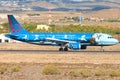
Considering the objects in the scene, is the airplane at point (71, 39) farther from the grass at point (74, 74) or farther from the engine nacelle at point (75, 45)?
the grass at point (74, 74)

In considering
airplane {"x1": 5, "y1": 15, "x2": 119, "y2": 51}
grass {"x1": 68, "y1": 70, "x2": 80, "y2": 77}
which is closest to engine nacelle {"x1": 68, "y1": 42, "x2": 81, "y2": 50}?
airplane {"x1": 5, "y1": 15, "x2": 119, "y2": 51}

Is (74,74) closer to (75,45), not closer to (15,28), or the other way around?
(75,45)

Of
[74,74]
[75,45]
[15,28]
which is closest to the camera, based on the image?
[74,74]

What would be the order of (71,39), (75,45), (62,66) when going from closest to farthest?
(62,66)
(75,45)
(71,39)

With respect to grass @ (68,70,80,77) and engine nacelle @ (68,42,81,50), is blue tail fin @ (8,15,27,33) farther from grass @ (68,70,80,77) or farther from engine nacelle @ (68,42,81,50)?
grass @ (68,70,80,77)

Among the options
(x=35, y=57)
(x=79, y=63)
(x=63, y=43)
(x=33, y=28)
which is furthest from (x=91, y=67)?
(x=33, y=28)

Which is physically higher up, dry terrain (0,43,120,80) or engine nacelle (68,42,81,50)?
dry terrain (0,43,120,80)

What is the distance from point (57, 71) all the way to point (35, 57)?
70.0 feet

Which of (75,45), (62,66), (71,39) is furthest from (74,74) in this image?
(71,39)

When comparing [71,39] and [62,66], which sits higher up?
[62,66]

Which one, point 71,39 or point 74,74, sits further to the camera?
point 71,39

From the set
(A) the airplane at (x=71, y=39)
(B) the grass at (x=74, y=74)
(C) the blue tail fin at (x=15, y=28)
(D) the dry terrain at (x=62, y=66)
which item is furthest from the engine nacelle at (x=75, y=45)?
(B) the grass at (x=74, y=74)

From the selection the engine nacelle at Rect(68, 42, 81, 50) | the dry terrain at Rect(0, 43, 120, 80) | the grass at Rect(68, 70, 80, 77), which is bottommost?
the engine nacelle at Rect(68, 42, 81, 50)

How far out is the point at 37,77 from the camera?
2055 inches
